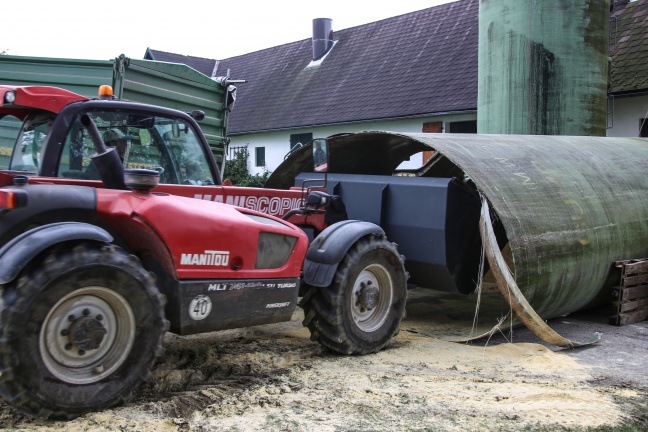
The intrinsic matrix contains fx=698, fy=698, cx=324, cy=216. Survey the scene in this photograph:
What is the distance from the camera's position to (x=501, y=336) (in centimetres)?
695

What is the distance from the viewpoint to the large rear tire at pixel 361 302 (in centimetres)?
568

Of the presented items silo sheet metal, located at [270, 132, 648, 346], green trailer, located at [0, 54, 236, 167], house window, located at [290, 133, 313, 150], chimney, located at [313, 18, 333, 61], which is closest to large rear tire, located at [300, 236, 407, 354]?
silo sheet metal, located at [270, 132, 648, 346]

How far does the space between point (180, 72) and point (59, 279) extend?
7.55 m

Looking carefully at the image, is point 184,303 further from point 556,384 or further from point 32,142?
point 556,384

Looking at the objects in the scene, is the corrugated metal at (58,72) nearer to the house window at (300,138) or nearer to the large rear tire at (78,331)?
the large rear tire at (78,331)

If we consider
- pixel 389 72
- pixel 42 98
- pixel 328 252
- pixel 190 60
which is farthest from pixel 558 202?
pixel 190 60

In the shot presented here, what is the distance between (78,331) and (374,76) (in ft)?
71.1

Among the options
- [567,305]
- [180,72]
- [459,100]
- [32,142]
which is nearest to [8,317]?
[32,142]

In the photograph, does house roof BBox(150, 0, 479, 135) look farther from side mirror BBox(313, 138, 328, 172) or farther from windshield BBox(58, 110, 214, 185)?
windshield BBox(58, 110, 214, 185)

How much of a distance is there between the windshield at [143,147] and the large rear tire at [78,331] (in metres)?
1.01

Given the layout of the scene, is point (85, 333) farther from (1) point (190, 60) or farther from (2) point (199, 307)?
(1) point (190, 60)

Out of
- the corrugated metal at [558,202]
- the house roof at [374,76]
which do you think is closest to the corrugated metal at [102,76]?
the corrugated metal at [558,202]

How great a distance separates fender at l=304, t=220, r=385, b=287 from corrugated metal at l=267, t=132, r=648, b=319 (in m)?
1.39

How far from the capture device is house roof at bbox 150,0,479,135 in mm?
21375
